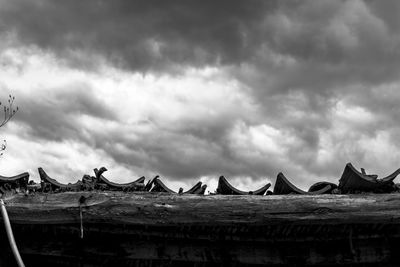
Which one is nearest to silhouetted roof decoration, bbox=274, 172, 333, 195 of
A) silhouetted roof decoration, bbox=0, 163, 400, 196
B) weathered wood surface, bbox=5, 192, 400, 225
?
silhouetted roof decoration, bbox=0, 163, 400, 196

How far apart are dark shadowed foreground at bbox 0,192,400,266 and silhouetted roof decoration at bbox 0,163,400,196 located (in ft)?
0.63

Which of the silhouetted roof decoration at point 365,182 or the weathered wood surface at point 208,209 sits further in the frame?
the silhouetted roof decoration at point 365,182

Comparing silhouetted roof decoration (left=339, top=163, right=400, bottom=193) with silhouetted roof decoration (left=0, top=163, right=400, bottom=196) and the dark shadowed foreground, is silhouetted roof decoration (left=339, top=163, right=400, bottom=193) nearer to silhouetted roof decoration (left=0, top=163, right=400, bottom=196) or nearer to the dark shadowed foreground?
silhouetted roof decoration (left=0, top=163, right=400, bottom=196)

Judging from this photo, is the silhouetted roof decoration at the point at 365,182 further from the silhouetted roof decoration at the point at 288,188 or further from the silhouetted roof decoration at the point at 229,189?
the silhouetted roof decoration at the point at 229,189

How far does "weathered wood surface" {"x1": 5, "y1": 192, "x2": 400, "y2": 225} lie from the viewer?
3.37 metres

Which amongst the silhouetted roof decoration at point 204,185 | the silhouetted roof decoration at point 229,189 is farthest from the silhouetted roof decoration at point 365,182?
the silhouetted roof decoration at point 229,189

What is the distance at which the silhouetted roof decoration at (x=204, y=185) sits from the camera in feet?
12.2

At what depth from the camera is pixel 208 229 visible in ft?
11.5

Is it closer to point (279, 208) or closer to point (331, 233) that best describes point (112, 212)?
point (279, 208)

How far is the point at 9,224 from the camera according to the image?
140 inches

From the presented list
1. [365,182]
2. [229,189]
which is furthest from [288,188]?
[365,182]

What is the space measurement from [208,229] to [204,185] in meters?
0.59

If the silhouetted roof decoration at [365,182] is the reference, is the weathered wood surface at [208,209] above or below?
below

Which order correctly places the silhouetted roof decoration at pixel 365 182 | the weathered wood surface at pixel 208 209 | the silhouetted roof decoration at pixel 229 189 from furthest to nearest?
the silhouetted roof decoration at pixel 229 189 → the silhouetted roof decoration at pixel 365 182 → the weathered wood surface at pixel 208 209
